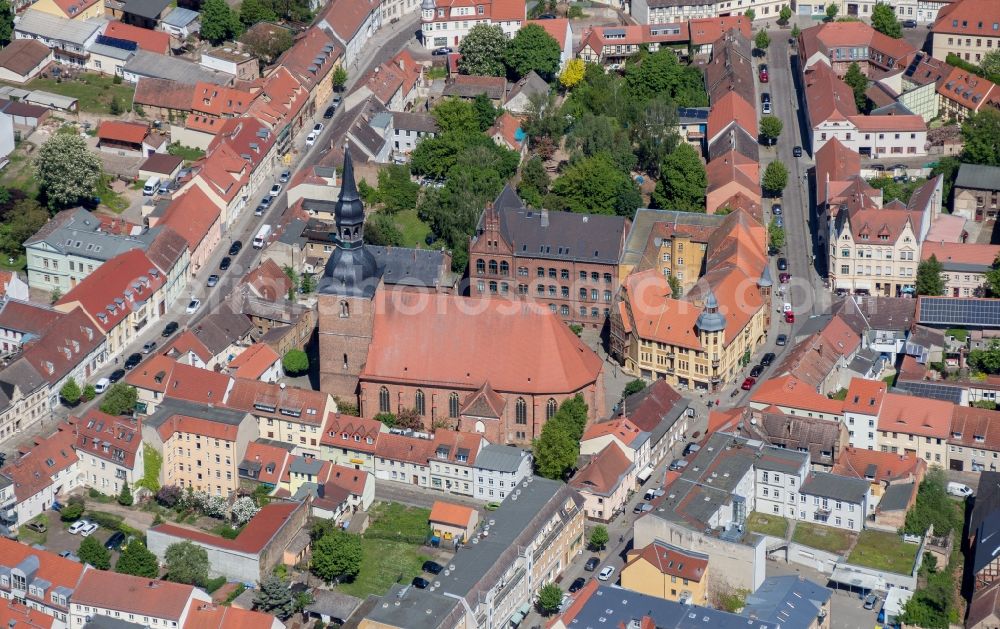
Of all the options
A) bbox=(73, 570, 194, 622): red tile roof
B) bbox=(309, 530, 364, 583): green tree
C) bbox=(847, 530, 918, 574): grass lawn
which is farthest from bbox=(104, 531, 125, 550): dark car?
bbox=(847, 530, 918, 574): grass lawn

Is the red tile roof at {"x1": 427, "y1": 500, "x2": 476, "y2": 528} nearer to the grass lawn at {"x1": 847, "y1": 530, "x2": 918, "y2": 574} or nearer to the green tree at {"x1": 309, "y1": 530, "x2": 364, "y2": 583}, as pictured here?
the green tree at {"x1": 309, "y1": 530, "x2": 364, "y2": 583}

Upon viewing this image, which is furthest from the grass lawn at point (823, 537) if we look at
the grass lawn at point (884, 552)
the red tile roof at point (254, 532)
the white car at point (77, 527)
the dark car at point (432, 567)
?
the white car at point (77, 527)

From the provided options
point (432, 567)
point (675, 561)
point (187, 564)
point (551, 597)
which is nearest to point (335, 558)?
point (432, 567)

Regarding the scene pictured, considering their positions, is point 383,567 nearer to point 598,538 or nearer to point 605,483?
point 598,538

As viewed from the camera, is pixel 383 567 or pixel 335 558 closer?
pixel 335 558

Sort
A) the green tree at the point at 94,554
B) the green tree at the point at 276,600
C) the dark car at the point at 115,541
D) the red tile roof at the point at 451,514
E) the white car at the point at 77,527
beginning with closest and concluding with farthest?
the green tree at the point at 276,600
the green tree at the point at 94,554
the dark car at the point at 115,541
the red tile roof at the point at 451,514
the white car at the point at 77,527

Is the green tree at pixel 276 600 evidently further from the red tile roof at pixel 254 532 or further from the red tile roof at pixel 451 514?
the red tile roof at pixel 451 514
